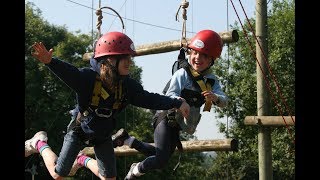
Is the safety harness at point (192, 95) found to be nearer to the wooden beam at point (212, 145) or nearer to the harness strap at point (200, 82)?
the harness strap at point (200, 82)

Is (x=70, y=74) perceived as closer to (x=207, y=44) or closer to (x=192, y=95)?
(x=192, y=95)

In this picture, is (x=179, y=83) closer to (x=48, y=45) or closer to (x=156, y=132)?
(x=156, y=132)

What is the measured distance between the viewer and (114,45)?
173 inches

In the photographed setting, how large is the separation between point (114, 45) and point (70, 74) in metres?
0.46

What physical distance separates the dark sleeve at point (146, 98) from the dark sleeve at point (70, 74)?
0.34 m

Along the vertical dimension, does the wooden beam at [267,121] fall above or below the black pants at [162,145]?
above

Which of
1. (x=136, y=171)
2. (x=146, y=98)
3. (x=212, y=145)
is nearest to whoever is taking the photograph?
(x=146, y=98)

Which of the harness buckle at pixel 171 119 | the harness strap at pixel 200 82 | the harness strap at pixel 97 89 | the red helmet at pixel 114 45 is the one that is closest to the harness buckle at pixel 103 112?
the harness strap at pixel 97 89

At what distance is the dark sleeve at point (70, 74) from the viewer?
397cm

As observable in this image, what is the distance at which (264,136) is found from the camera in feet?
25.3

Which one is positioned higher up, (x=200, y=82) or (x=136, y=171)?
(x=200, y=82)

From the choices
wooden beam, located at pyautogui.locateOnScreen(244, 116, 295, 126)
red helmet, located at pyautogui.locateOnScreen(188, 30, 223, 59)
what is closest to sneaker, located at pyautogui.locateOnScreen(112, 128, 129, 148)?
red helmet, located at pyautogui.locateOnScreen(188, 30, 223, 59)

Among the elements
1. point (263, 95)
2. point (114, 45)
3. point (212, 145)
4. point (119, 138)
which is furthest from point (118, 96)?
point (263, 95)
